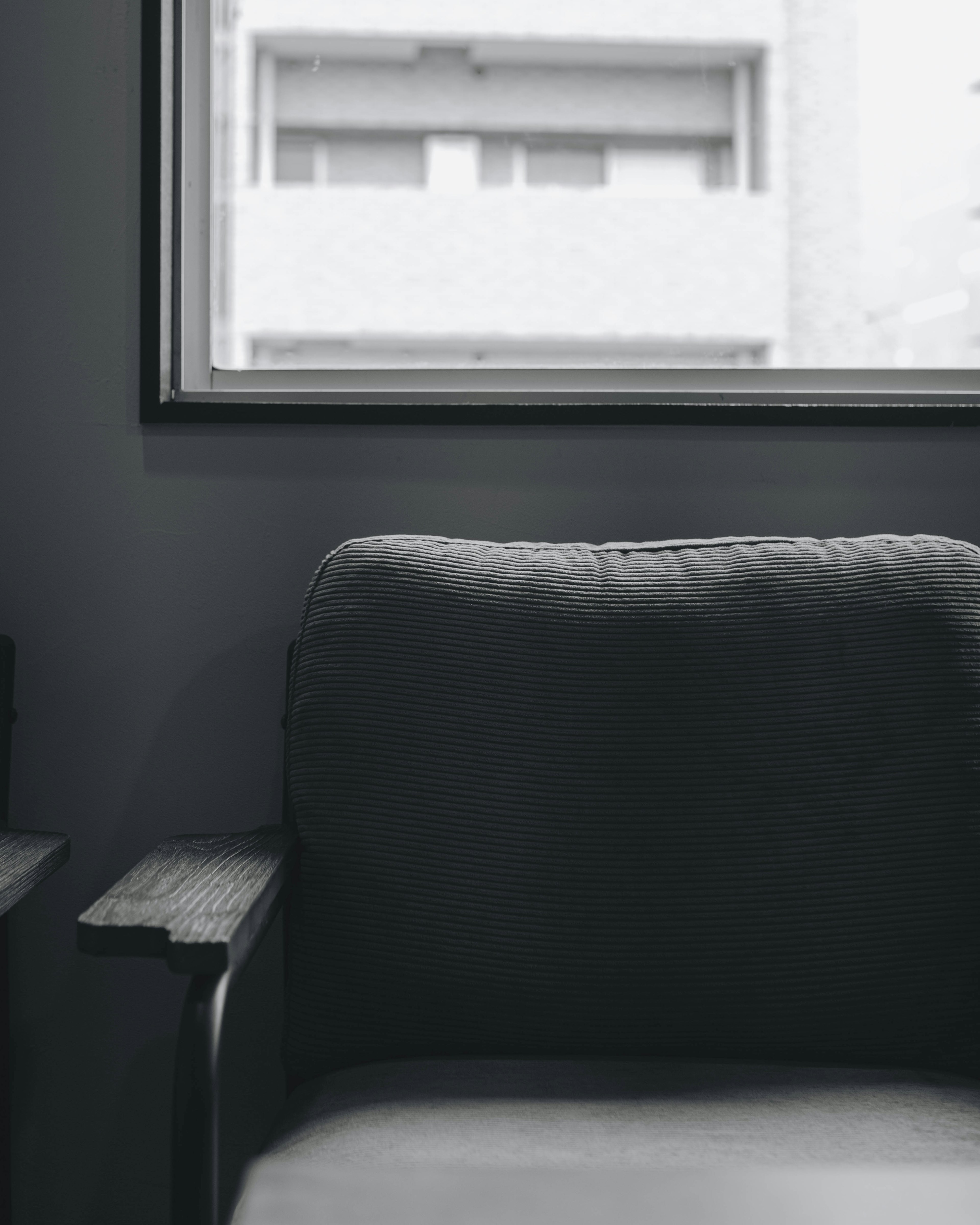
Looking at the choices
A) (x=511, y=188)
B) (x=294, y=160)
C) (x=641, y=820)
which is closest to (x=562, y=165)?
(x=511, y=188)

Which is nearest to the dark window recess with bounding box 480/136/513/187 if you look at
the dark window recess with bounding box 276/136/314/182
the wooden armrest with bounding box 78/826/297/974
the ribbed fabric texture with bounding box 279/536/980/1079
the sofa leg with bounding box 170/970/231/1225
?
the dark window recess with bounding box 276/136/314/182

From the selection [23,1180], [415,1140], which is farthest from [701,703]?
[23,1180]

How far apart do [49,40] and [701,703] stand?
44.6 inches

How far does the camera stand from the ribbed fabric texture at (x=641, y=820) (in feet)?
2.73

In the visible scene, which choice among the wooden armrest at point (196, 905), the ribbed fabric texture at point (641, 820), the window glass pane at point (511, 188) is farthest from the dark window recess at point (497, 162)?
the wooden armrest at point (196, 905)

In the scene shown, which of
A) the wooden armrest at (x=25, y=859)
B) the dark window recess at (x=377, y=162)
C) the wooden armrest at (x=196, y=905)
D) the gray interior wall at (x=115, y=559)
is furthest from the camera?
the dark window recess at (x=377, y=162)

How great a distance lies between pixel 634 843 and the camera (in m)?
0.85

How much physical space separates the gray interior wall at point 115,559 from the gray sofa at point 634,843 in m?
0.29

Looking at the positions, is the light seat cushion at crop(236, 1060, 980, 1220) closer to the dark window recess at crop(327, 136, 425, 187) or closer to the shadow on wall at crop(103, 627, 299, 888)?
the shadow on wall at crop(103, 627, 299, 888)

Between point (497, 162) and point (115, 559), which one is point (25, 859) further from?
point (497, 162)

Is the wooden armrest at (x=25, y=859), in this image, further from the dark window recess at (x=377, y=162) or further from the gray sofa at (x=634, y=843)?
the dark window recess at (x=377, y=162)

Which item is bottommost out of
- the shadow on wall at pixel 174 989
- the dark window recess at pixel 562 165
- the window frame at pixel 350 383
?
the shadow on wall at pixel 174 989

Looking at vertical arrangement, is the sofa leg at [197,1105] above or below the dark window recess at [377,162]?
below

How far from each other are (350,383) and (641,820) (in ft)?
2.30
